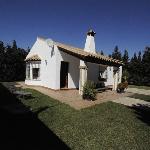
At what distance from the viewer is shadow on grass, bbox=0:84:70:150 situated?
251 inches

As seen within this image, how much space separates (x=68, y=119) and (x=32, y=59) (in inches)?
453

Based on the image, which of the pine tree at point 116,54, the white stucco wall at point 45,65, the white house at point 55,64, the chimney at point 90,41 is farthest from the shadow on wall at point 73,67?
the pine tree at point 116,54

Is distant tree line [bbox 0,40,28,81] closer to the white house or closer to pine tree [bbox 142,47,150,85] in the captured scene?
the white house

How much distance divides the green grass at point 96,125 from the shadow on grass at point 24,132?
13.7 inches

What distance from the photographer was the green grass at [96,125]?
273 inches

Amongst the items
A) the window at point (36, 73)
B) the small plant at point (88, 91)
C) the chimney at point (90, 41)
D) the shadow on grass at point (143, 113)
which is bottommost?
the shadow on grass at point (143, 113)

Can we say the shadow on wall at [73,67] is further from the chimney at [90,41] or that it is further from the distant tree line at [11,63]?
the distant tree line at [11,63]

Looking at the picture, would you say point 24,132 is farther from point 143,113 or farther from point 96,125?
point 143,113

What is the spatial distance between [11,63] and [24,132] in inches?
788

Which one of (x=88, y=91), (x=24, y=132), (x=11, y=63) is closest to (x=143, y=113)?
(x=88, y=91)

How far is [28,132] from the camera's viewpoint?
7.44 metres

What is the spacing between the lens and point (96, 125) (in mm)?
8680

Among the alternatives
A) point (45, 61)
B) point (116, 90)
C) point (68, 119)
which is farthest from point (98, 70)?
point (68, 119)

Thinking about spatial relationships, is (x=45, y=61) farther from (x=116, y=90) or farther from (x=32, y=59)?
(x=116, y=90)
